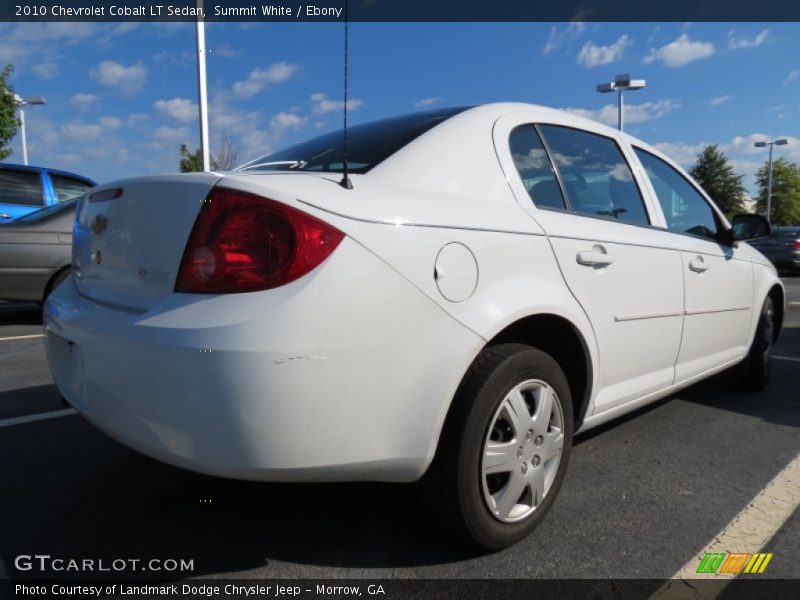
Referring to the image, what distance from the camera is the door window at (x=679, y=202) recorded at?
10.2ft

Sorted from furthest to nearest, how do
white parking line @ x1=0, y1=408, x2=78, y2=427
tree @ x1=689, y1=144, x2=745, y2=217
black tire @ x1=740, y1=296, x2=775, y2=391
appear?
tree @ x1=689, y1=144, x2=745, y2=217 < black tire @ x1=740, y1=296, x2=775, y2=391 < white parking line @ x1=0, y1=408, x2=78, y2=427

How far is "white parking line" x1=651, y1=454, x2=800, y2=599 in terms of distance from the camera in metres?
1.86

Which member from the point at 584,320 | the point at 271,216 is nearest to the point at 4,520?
the point at 271,216

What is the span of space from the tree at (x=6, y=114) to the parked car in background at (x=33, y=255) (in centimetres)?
1010

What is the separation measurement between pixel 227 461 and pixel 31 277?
5.99 meters

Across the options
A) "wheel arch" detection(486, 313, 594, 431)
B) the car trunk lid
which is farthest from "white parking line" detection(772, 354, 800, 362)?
the car trunk lid

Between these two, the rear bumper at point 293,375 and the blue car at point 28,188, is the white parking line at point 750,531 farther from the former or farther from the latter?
the blue car at point 28,188

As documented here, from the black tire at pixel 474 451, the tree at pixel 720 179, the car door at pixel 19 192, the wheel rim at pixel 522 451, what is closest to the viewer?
the black tire at pixel 474 451

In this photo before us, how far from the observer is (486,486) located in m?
1.93

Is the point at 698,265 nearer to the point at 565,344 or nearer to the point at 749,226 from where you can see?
the point at 749,226

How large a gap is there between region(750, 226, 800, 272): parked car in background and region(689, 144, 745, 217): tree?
1604 inches

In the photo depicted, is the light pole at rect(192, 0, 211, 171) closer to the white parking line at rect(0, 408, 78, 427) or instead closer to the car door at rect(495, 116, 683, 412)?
the white parking line at rect(0, 408, 78, 427)

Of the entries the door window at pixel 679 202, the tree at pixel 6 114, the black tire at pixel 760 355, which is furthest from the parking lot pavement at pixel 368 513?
the tree at pixel 6 114

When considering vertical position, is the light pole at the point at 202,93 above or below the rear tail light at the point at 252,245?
above
